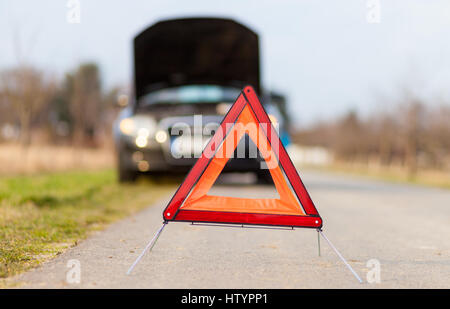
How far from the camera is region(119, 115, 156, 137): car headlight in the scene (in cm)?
896

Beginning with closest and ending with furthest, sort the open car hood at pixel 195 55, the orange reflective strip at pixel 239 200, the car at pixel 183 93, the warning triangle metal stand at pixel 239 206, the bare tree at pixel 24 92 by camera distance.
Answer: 1. the warning triangle metal stand at pixel 239 206
2. the orange reflective strip at pixel 239 200
3. the car at pixel 183 93
4. the open car hood at pixel 195 55
5. the bare tree at pixel 24 92

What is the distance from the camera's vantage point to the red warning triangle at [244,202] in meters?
3.49

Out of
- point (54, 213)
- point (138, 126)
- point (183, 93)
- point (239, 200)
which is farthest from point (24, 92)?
point (239, 200)

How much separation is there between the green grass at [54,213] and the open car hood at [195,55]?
235 centimetres

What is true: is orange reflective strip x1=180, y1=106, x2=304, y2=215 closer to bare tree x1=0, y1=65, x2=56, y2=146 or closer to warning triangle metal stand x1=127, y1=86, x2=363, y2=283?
warning triangle metal stand x1=127, y1=86, x2=363, y2=283

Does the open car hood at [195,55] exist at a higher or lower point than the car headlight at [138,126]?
higher

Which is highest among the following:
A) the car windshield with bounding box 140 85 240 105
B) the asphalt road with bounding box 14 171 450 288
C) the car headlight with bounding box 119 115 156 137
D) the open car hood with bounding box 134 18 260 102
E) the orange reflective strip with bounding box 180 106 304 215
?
the open car hood with bounding box 134 18 260 102

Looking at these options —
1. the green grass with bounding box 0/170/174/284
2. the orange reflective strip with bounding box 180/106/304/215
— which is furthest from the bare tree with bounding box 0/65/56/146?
the orange reflective strip with bounding box 180/106/304/215

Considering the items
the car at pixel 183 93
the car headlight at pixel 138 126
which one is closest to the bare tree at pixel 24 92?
the car at pixel 183 93

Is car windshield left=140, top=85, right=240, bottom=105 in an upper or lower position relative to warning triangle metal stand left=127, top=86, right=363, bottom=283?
upper

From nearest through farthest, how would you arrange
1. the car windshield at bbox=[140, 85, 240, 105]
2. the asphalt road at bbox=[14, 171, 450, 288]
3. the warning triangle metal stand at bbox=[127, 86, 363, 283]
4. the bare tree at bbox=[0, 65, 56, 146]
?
1. the asphalt road at bbox=[14, 171, 450, 288]
2. the warning triangle metal stand at bbox=[127, 86, 363, 283]
3. the car windshield at bbox=[140, 85, 240, 105]
4. the bare tree at bbox=[0, 65, 56, 146]

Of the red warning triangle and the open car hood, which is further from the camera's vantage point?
the open car hood

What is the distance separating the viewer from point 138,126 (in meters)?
9.02

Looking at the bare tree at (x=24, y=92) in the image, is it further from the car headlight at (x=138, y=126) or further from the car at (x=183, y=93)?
the car headlight at (x=138, y=126)
